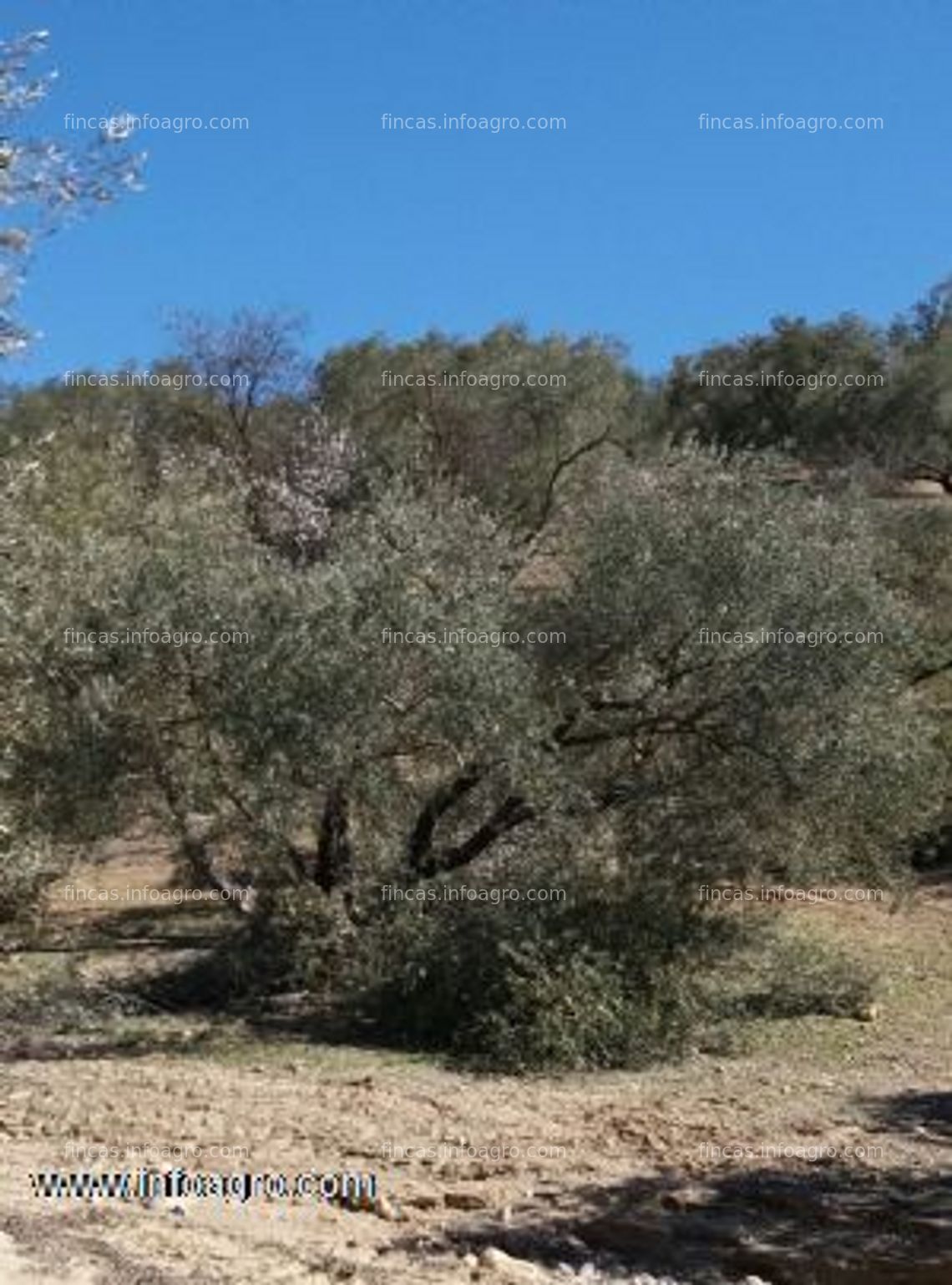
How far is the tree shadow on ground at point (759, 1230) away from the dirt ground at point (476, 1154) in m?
0.02

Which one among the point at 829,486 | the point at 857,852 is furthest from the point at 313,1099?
the point at 829,486

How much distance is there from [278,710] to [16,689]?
8.58ft

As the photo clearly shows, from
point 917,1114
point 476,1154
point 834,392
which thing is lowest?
point 917,1114

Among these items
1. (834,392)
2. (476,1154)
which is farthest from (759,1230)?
(834,392)

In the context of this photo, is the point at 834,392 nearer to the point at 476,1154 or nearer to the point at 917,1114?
the point at 917,1114

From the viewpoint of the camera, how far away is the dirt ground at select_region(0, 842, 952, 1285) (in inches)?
287

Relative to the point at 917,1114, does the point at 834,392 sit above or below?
above

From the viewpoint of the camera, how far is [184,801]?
13.9m

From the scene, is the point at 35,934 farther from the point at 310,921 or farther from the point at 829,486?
the point at 829,486

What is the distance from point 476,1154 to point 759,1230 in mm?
1720

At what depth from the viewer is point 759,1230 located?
27.4 feet

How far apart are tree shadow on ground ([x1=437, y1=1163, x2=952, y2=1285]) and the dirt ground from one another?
0.6 inches

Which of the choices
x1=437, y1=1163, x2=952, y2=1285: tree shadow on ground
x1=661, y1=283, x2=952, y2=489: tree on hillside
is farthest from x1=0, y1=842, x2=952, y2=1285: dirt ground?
x1=661, y1=283, x2=952, y2=489: tree on hillside

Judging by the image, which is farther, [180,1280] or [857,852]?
[857,852]
